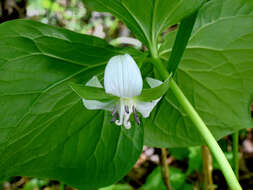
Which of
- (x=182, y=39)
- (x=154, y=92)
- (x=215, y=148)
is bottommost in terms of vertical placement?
(x=215, y=148)

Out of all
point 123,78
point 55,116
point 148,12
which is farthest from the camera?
point 55,116

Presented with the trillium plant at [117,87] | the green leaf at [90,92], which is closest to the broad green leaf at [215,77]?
the trillium plant at [117,87]

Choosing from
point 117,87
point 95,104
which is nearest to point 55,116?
point 95,104

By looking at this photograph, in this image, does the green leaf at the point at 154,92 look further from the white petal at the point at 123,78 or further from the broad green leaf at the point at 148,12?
the broad green leaf at the point at 148,12

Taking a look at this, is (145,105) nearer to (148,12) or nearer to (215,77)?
(148,12)

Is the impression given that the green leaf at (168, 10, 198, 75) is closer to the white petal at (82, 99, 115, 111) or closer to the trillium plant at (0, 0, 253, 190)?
the trillium plant at (0, 0, 253, 190)

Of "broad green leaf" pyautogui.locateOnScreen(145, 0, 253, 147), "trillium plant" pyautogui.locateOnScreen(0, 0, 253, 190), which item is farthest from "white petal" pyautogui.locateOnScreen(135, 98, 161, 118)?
"broad green leaf" pyautogui.locateOnScreen(145, 0, 253, 147)

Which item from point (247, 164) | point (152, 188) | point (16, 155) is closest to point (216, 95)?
point (16, 155)

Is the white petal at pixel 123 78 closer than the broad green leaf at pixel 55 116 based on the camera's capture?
Yes
